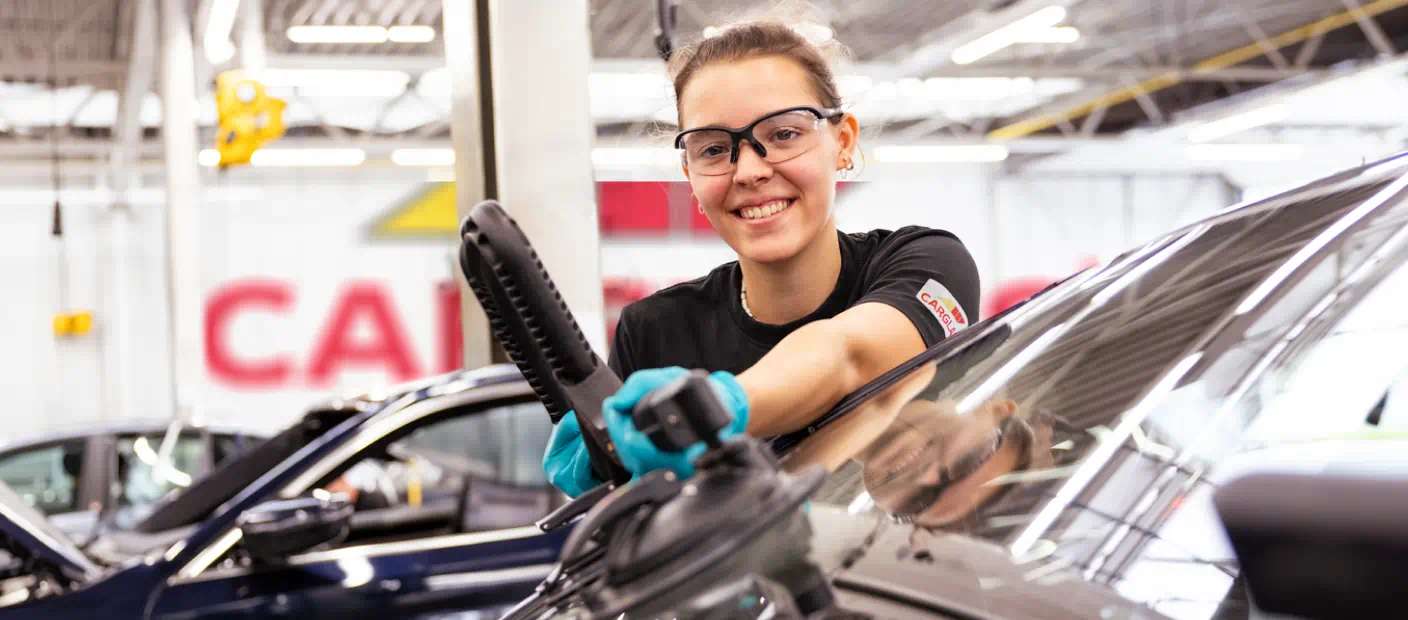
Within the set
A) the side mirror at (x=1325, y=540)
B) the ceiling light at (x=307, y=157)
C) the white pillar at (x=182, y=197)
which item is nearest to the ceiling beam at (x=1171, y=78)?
the ceiling light at (x=307, y=157)

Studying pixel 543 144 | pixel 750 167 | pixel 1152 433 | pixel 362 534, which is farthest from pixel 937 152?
pixel 1152 433

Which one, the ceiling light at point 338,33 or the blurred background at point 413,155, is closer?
the ceiling light at point 338,33

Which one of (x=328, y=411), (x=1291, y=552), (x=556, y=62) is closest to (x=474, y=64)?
(x=556, y=62)

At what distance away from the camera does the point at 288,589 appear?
3455mm

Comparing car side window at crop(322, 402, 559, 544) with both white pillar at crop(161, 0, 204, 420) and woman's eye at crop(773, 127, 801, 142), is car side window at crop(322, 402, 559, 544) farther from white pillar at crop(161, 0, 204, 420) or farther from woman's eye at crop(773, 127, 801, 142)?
white pillar at crop(161, 0, 204, 420)

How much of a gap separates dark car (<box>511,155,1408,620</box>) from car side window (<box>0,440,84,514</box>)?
6809 millimetres

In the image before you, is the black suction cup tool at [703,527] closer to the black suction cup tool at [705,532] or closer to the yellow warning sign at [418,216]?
the black suction cup tool at [705,532]

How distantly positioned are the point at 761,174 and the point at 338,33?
50.0 ft

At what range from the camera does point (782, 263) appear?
1878mm

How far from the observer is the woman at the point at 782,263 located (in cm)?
170

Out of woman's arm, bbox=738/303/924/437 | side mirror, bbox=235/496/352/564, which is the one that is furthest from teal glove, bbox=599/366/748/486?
side mirror, bbox=235/496/352/564

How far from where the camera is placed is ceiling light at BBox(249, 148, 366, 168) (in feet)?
67.8

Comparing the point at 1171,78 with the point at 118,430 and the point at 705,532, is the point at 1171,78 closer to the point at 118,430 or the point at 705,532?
the point at 118,430

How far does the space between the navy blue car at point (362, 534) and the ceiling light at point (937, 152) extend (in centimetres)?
1822
